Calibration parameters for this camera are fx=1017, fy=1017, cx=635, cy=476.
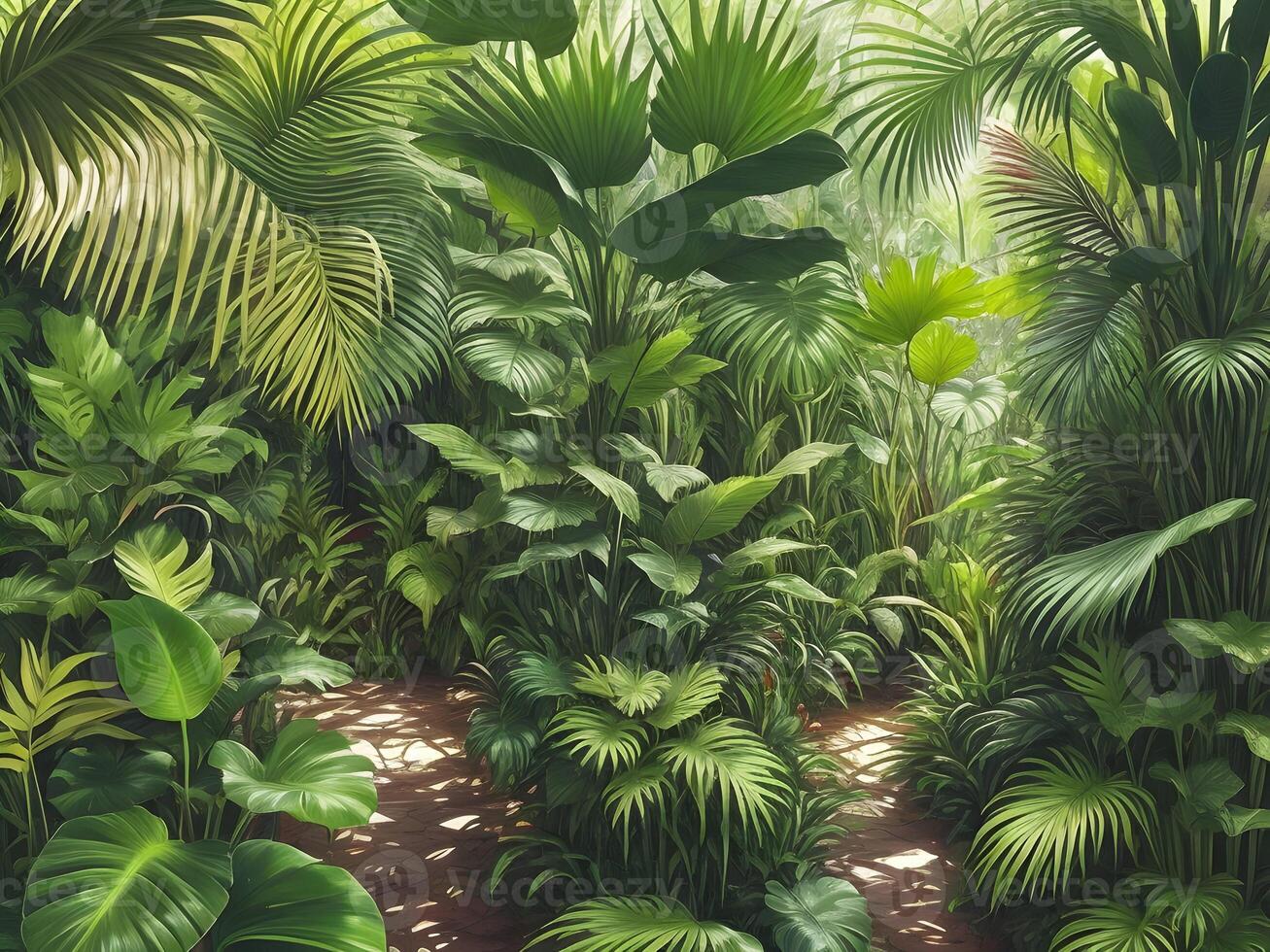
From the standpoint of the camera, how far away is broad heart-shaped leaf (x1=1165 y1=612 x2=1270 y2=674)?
2467 millimetres

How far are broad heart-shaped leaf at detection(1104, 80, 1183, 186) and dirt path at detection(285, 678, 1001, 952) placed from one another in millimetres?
2160

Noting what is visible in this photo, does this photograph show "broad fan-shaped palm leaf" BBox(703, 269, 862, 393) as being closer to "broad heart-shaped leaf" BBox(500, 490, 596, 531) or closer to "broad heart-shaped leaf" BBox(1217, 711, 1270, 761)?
"broad heart-shaped leaf" BBox(500, 490, 596, 531)

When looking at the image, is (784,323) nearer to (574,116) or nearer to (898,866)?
(574,116)

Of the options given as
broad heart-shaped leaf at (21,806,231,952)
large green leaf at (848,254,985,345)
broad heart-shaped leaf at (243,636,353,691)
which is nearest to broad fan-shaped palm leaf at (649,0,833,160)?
large green leaf at (848,254,985,345)

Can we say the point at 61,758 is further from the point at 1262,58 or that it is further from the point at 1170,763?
the point at 1262,58

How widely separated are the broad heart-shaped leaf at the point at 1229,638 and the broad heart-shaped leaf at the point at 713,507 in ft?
3.70

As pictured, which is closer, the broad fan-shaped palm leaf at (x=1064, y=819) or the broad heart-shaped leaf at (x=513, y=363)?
the broad fan-shaped palm leaf at (x=1064, y=819)

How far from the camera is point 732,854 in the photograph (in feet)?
9.68

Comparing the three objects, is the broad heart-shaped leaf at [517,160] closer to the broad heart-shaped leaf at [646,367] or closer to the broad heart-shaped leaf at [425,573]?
the broad heart-shaped leaf at [646,367]

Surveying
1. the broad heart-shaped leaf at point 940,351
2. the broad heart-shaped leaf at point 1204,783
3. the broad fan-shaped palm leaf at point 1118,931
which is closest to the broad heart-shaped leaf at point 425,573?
the broad heart-shaped leaf at point 940,351

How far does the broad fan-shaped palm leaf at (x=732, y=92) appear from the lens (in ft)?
9.00

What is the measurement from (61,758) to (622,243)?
6.58 ft

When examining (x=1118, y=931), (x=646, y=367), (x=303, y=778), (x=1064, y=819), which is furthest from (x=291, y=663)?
(x=1118, y=931)

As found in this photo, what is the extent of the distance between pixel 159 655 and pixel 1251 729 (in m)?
2.68
